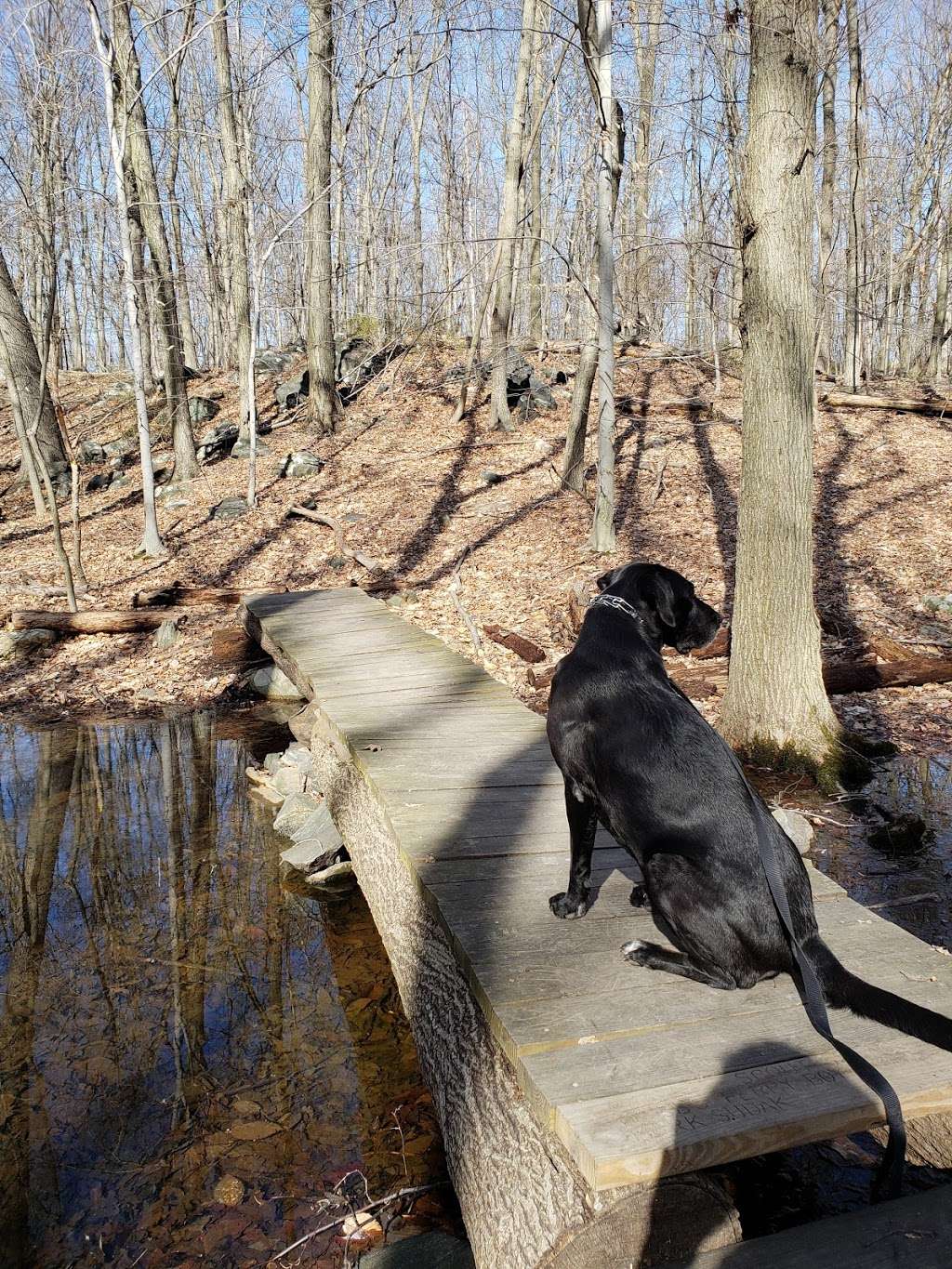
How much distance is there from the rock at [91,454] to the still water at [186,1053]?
13.1m

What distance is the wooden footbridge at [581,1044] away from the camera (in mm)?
1975

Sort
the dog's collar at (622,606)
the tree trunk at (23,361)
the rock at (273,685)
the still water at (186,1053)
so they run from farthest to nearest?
the tree trunk at (23,361)
the rock at (273,685)
the dog's collar at (622,606)
the still water at (186,1053)

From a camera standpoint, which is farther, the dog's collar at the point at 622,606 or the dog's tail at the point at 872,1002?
the dog's collar at the point at 622,606

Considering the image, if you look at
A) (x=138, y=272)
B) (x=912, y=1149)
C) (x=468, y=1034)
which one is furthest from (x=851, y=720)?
(x=138, y=272)

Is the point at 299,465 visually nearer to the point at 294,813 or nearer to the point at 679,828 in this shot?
the point at 294,813

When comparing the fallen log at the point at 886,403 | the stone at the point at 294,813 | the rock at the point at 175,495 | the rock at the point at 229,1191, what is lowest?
the stone at the point at 294,813

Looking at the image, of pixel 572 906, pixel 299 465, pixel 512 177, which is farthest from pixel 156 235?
pixel 572 906

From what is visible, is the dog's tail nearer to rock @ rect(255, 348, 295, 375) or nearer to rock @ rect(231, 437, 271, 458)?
rock @ rect(231, 437, 271, 458)

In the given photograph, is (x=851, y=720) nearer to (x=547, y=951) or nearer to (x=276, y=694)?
(x=547, y=951)

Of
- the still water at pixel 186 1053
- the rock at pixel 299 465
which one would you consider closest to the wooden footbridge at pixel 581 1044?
the still water at pixel 186 1053

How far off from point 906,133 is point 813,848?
25756 millimetres

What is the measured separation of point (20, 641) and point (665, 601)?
24.8 feet

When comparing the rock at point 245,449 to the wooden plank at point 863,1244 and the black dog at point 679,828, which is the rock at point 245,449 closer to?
the black dog at point 679,828

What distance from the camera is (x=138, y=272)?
10.4 meters
